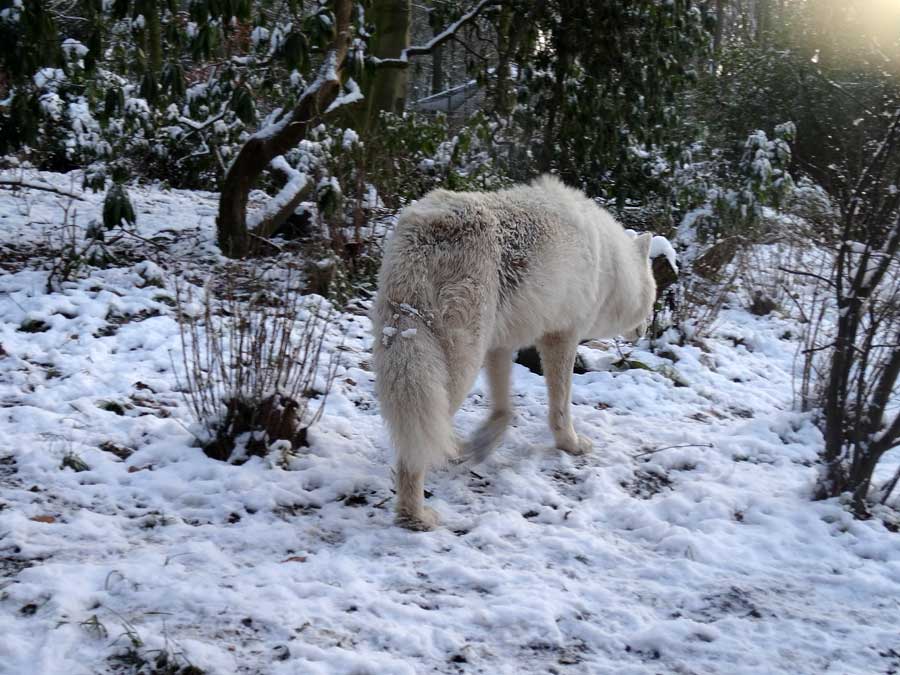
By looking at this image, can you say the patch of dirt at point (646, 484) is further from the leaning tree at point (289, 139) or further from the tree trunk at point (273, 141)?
the tree trunk at point (273, 141)

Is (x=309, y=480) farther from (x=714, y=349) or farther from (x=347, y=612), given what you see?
(x=714, y=349)

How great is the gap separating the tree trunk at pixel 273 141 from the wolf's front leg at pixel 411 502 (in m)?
3.96

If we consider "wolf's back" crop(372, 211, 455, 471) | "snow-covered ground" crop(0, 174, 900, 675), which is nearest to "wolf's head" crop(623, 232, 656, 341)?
"snow-covered ground" crop(0, 174, 900, 675)

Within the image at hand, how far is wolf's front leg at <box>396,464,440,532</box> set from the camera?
3.71 meters

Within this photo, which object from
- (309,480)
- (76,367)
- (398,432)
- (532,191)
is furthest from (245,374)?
(532,191)

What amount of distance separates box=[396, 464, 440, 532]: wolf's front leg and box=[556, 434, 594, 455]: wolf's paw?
57.1 inches

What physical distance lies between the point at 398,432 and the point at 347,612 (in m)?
0.95

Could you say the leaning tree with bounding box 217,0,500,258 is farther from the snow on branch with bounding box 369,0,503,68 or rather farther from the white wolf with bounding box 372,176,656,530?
the white wolf with bounding box 372,176,656,530

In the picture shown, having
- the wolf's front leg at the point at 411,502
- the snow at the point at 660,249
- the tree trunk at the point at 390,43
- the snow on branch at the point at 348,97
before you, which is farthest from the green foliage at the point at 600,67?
the wolf's front leg at the point at 411,502

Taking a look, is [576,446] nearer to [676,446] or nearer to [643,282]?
[676,446]

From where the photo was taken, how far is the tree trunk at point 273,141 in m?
6.75

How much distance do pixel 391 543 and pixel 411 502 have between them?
0.26 meters

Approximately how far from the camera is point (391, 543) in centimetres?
355

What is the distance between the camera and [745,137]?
12.8m
